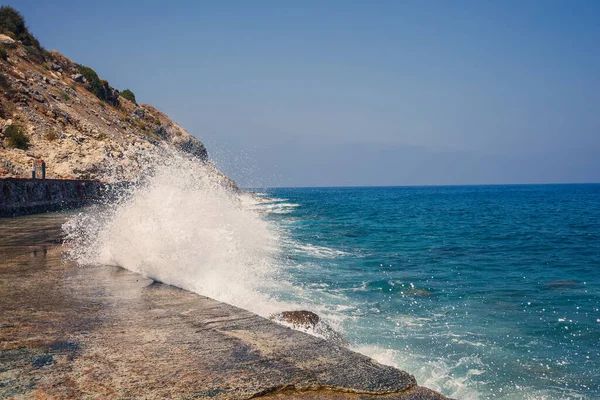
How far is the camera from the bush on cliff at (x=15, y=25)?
3528cm

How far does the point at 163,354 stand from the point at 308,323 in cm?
335

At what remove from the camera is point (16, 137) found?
21688 mm

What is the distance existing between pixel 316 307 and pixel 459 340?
7.53 ft

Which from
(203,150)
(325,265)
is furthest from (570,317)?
(203,150)

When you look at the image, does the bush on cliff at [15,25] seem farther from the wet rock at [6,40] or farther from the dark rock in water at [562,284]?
the dark rock in water at [562,284]

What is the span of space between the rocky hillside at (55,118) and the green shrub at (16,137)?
0.02 meters

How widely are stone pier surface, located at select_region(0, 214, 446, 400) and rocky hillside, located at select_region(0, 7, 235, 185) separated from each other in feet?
54.0

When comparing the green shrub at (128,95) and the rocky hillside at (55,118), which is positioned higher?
the green shrub at (128,95)

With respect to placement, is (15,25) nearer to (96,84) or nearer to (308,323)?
(96,84)

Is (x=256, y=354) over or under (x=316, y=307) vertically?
over

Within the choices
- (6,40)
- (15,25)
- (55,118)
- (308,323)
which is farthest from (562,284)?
(15,25)

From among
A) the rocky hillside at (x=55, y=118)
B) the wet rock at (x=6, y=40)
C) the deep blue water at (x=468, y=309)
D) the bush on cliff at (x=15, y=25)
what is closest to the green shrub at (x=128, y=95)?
the rocky hillside at (x=55, y=118)

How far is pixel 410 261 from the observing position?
47.2ft

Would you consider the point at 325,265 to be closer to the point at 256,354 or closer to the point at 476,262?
the point at 476,262
